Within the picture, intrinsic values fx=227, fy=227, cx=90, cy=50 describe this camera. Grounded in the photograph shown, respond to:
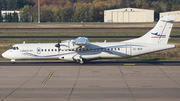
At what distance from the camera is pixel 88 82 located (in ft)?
71.4

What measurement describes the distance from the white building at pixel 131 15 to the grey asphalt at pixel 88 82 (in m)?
82.9

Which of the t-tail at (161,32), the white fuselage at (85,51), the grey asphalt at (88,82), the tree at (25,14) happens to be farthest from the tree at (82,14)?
the grey asphalt at (88,82)

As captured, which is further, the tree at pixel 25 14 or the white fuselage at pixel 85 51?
the tree at pixel 25 14

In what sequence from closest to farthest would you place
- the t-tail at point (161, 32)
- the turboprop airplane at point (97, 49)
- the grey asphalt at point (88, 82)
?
the grey asphalt at point (88, 82) → the t-tail at point (161, 32) → the turboprop airplane at point (97, 49)

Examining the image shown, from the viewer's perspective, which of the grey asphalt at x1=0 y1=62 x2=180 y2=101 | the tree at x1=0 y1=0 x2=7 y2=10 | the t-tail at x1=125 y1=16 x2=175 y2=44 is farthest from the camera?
the tree at x1=0 y1=0 x2=7 y2=10

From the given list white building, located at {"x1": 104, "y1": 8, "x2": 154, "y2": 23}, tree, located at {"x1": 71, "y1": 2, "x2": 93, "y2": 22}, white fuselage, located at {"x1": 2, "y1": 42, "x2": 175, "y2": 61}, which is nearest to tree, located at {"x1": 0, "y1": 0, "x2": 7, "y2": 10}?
tree, located at {"x1": 71, "y1": 2, "x2": 93, "y2": 22}

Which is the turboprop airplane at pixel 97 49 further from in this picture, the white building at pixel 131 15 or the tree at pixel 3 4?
the tree at pixel 3 4

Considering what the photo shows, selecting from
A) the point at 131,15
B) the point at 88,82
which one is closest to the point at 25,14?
the point at 131,15

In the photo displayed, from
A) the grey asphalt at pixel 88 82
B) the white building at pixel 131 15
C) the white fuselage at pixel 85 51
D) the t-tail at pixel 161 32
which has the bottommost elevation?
the grey asphalt at pixel 88 82

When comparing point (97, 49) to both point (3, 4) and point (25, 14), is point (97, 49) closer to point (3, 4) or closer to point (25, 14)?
point (25, 14)

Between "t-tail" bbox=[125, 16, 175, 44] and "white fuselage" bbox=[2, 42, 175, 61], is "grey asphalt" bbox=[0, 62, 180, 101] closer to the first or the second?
"white fuselage" bbox=[2, 42, 175, 61]

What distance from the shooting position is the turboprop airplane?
30312 millimetres

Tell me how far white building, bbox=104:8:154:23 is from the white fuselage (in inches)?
3190

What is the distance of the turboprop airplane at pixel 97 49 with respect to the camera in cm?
3031
